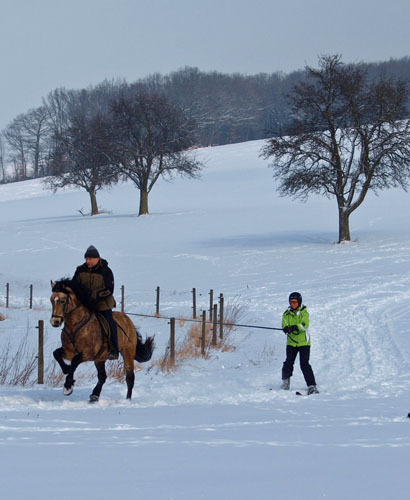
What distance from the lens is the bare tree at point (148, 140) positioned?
53.7 m

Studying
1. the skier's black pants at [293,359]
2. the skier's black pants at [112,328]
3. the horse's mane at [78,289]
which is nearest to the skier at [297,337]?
the skier's black pants at [293,359]

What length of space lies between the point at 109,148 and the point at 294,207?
1573 cm

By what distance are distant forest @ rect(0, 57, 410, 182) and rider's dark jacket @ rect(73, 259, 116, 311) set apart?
318ft

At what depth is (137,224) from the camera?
165ft

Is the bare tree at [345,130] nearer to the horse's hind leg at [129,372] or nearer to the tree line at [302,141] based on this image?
the tree line at [302,141]

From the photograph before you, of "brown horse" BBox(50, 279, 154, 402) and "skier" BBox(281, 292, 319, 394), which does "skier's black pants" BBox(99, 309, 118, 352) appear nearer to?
"brown horse" BBox(50, 279, 154, 402)

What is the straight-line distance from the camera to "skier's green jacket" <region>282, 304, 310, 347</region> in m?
11.3

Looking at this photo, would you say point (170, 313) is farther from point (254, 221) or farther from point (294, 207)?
point (294, 207)

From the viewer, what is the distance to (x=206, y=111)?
11488 centimetres

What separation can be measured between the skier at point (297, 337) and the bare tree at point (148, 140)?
140 feet

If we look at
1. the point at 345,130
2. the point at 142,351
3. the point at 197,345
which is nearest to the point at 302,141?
the point at 345,130

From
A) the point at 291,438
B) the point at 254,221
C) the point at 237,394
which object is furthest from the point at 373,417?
the point at 254,221

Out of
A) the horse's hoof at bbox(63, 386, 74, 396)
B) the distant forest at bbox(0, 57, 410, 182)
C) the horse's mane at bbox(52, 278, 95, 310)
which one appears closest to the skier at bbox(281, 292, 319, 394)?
the horse's mane at bbox(52, 278, 95, 310)

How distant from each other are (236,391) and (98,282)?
3.27 metres
